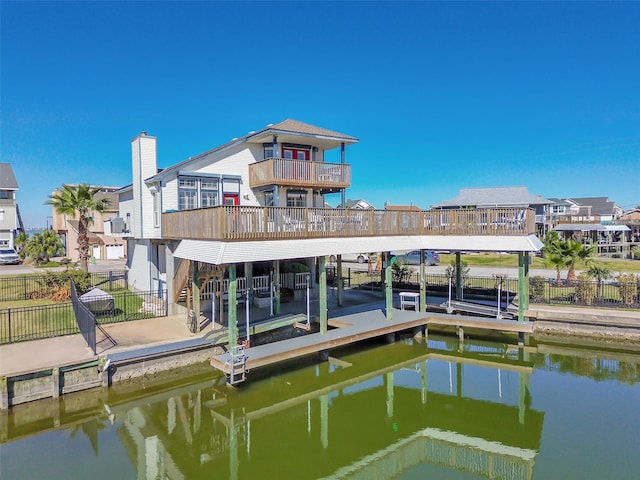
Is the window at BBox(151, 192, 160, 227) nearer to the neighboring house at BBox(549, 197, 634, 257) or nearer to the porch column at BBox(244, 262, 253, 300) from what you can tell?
the porch column at BBox(244, 262, 253, 300)

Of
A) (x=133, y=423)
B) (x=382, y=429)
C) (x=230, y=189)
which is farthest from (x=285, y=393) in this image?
(x=230, y=189)

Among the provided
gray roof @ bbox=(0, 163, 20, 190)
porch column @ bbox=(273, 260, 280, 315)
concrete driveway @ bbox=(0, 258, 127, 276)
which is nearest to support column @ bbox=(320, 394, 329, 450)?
porch column @ bbox=(273, 260, 280, 315)

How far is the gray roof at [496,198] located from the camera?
173ft

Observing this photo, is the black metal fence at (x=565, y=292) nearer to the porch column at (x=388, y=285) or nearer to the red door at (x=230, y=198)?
the porch column at (x=388, y=285)

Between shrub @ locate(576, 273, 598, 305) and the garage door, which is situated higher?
the garage door

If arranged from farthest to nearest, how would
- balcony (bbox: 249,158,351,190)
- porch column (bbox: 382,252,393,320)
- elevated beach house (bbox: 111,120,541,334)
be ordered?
1. balcony (bbox: 249,158,351,190)
2. porch column (bbox: 382,252,393,320)
3. elevated beach house (bbox: 111,120,541,334)

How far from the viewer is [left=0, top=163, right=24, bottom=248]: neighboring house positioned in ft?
142

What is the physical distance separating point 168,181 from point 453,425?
48.1ft

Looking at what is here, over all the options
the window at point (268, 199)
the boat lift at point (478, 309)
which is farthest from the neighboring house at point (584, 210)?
the window at point (268, 199)

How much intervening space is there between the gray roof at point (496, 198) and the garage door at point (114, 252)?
38677 millimetres

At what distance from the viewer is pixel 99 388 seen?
12508mm

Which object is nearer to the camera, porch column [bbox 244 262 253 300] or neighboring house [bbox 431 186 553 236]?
porch column [bbox 244 262 253 300]

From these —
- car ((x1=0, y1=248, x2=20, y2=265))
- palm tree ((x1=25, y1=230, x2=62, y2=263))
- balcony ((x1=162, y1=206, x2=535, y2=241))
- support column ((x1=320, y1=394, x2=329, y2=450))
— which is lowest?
support column ((x1=320, y1=394, x2=329, y2=450))

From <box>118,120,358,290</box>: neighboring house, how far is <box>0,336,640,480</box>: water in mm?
7806
